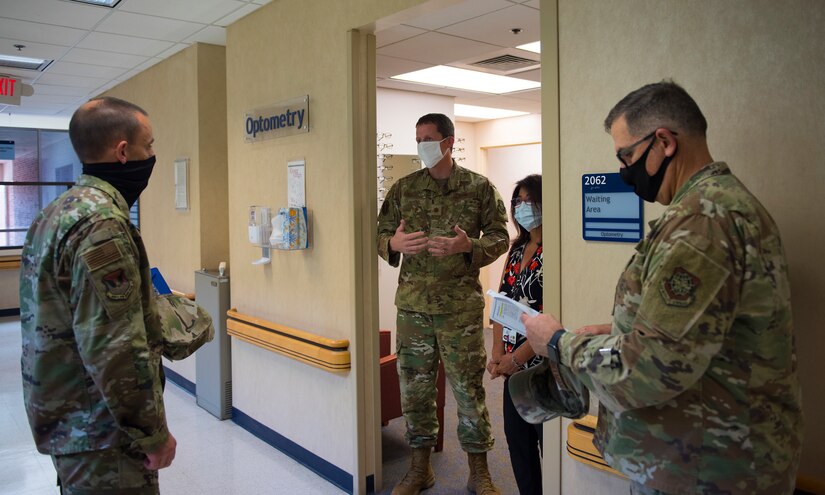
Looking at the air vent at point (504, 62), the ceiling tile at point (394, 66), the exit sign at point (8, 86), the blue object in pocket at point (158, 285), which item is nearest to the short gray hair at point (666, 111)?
the blue object in pocket at point (158, 285)

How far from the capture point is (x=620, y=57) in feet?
6.87

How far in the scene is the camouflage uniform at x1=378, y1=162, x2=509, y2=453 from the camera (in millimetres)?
3271

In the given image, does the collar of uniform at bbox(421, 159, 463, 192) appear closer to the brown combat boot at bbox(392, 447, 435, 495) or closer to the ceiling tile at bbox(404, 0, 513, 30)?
the ceiling tile at bbox(404, 0, 513, 30)

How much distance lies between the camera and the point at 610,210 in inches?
84.7

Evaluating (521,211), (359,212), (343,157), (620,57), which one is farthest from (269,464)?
(620,57)

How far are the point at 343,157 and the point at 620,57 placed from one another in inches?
67.2

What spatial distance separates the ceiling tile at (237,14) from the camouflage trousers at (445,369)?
2191mm

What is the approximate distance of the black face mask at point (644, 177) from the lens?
155 cm

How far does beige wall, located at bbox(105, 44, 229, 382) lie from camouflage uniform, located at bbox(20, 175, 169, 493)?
3.26 metres

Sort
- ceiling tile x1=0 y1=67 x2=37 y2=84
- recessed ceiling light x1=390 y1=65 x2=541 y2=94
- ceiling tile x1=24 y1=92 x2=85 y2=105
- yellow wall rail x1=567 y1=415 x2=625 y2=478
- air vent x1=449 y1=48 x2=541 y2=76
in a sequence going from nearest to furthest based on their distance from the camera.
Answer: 1. yellow wall rail x1=567 y1=415 x2=625 y2=478
2. air vent x1=449 y1=48 x2=541 y2=76
3. recessed ceiling light x1=390 y1=65 x2=541 y2=94
4. ceiling tile x1=0 y1=67 x2=37 y2=84
5. ceiling tile x1=24 y1=92 x2=85 y2=105

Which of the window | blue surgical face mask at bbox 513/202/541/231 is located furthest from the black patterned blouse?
the window

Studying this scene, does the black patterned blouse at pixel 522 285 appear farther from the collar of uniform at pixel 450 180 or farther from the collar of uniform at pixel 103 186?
the collar of uniform at pixel 103 186

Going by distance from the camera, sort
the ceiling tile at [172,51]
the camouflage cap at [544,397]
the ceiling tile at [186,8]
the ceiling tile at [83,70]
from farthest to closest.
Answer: the ceiling tile at [83,70]
the ceiling tile at [172,51]
the ceiling tile at [186,8]
the camouflage cap at [544,397]

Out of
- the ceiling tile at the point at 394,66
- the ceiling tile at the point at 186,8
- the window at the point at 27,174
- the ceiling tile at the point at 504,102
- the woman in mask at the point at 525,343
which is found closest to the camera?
the woman in mask at the point at 525,343
